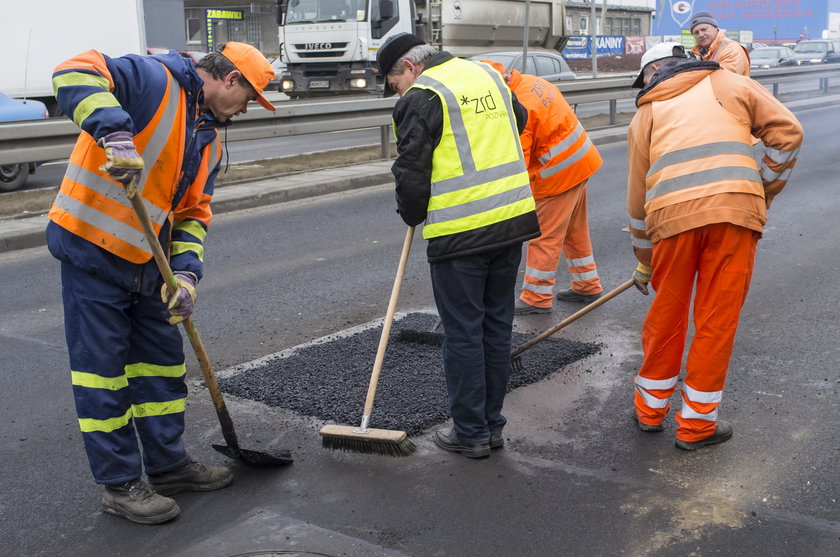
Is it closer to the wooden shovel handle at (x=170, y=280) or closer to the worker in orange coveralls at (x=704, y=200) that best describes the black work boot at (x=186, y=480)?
the wooden shovel handle at (x=170, y=280)

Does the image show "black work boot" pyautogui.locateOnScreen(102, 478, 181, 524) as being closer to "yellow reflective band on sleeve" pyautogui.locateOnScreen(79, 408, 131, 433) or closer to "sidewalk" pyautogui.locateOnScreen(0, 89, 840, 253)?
"yellow reflective band on sleeve" pyautogui.locateOnScreen(79, 408, 131, 433)

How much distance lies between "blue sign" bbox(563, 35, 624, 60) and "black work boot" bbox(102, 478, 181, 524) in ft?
148

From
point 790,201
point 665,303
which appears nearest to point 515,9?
point 790,201

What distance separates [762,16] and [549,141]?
5061 centimetres

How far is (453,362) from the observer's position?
13.1 ft

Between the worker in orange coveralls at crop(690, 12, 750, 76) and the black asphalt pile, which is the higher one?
the worker in orange coveralls at crop(690, 12, 750, 76)

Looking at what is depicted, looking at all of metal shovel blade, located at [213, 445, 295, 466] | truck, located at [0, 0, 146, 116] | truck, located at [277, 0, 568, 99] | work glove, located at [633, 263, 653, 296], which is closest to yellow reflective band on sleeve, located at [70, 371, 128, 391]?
metal shovel blade, located at [213, 445, 295, 466]

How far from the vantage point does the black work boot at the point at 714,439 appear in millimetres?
4074

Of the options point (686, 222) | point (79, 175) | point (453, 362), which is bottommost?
point (453, 362)

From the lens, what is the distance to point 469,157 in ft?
12.6

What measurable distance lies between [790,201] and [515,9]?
699 inches

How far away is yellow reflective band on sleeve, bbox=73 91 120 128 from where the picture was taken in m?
3.02

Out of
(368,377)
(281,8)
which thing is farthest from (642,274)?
(281,8)

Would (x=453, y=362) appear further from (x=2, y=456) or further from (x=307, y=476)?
(x=2, y=456)
